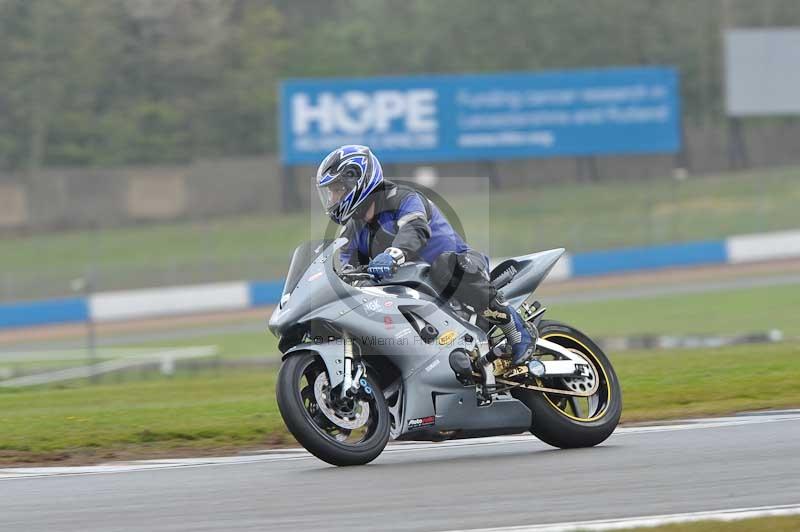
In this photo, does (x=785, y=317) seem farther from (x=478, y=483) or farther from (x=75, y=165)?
(x=75, y=165)

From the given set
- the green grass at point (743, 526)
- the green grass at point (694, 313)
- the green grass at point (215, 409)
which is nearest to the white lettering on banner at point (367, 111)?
the green grass at point (694, 313)

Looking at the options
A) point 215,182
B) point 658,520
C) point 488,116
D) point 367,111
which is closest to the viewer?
point 658,520

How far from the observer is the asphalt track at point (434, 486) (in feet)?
20.4

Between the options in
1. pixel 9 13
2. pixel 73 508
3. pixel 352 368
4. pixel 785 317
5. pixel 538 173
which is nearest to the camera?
pixel 73 508

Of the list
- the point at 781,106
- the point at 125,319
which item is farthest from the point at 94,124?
the point at 781,106

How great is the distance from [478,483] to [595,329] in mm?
21680

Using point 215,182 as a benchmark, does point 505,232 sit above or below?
below

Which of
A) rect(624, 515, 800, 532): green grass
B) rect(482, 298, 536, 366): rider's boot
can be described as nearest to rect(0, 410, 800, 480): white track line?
rect(482, 298, 536, 366): rider's boot

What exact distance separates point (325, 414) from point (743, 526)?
104 inches

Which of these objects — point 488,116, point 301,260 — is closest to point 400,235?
point 301,260

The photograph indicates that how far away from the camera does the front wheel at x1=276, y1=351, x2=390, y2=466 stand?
7430 mm

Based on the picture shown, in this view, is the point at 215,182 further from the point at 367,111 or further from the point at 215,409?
the point at 215,409

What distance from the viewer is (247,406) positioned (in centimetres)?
1188

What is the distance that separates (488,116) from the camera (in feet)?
156
